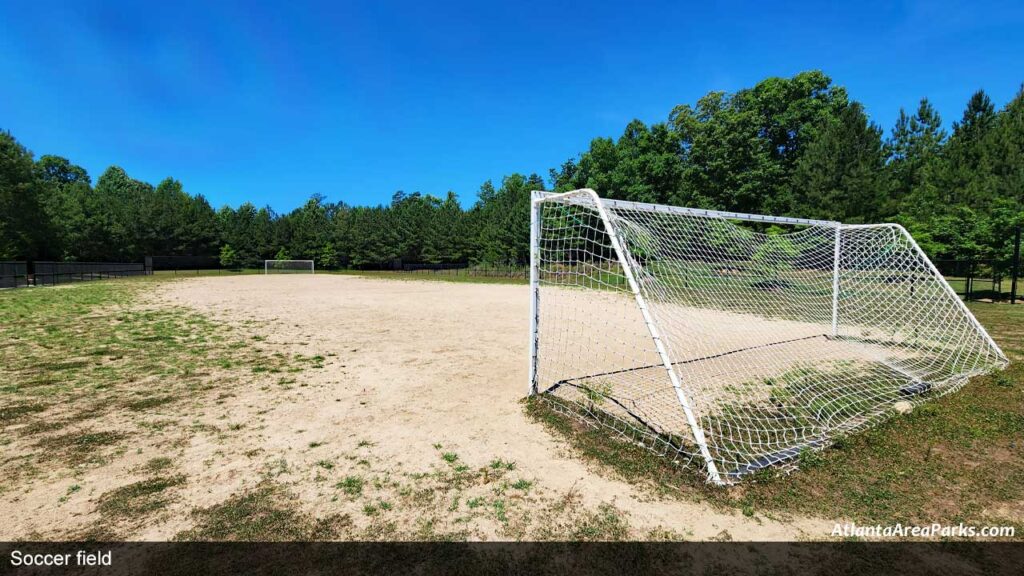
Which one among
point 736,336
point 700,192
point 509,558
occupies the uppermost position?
point 700,192

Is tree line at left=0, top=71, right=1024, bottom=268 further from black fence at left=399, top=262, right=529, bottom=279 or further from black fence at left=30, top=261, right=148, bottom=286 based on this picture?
black fence at left=30, top=261, right=148, bottom=286

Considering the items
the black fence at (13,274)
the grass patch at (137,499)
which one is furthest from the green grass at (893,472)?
the black fence at (13,274)

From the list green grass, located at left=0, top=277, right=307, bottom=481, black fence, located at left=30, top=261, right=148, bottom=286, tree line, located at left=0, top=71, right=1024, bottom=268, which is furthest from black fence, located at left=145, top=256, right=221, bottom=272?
green grass, located at left=0, top=277, right=307, bottom=481

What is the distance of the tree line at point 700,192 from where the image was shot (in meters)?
20.5

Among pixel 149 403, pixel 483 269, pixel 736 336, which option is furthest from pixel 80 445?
pixel 483 269

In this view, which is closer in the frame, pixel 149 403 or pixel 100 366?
pixel 149 403

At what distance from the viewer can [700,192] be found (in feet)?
97.8

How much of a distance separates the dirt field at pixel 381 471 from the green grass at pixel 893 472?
0.21m

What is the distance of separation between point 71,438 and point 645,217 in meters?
7.69

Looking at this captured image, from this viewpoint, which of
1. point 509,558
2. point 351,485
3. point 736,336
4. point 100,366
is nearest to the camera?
point 509,558

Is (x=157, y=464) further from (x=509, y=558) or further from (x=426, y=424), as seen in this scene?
(x=509, y=558)
